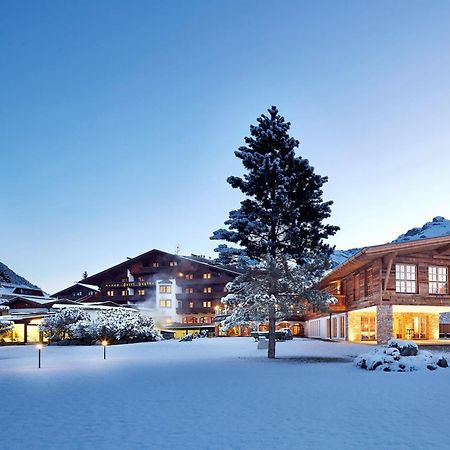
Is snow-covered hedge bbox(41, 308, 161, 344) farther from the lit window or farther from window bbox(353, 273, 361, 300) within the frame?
the lit window

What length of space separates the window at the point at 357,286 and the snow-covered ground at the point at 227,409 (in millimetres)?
17572

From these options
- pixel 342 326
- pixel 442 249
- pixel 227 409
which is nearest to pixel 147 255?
pixel 342 326

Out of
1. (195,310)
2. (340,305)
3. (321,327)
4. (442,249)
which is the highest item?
(442,249)

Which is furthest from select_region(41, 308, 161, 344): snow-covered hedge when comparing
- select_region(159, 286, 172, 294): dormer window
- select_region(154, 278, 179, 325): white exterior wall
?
select_region(159, 286, 172, 294): dormer window

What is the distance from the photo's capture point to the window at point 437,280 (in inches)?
1133

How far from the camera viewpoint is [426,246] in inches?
1078

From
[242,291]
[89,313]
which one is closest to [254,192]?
[242,291]

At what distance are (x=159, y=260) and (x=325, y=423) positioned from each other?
5815 centimetres

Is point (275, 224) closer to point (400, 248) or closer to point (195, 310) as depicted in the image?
point (400, 248)

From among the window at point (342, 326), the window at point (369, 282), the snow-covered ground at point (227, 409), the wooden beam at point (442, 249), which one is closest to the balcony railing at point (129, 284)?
the window at point (342, 326)

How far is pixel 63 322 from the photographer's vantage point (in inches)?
1564

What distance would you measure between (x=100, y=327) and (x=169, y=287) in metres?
26.4

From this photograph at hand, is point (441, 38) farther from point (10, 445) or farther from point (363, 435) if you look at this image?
point (10, 445)

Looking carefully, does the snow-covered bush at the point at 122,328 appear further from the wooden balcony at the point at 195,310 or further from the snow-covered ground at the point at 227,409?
the snow-covered ground at the point at 227,409
